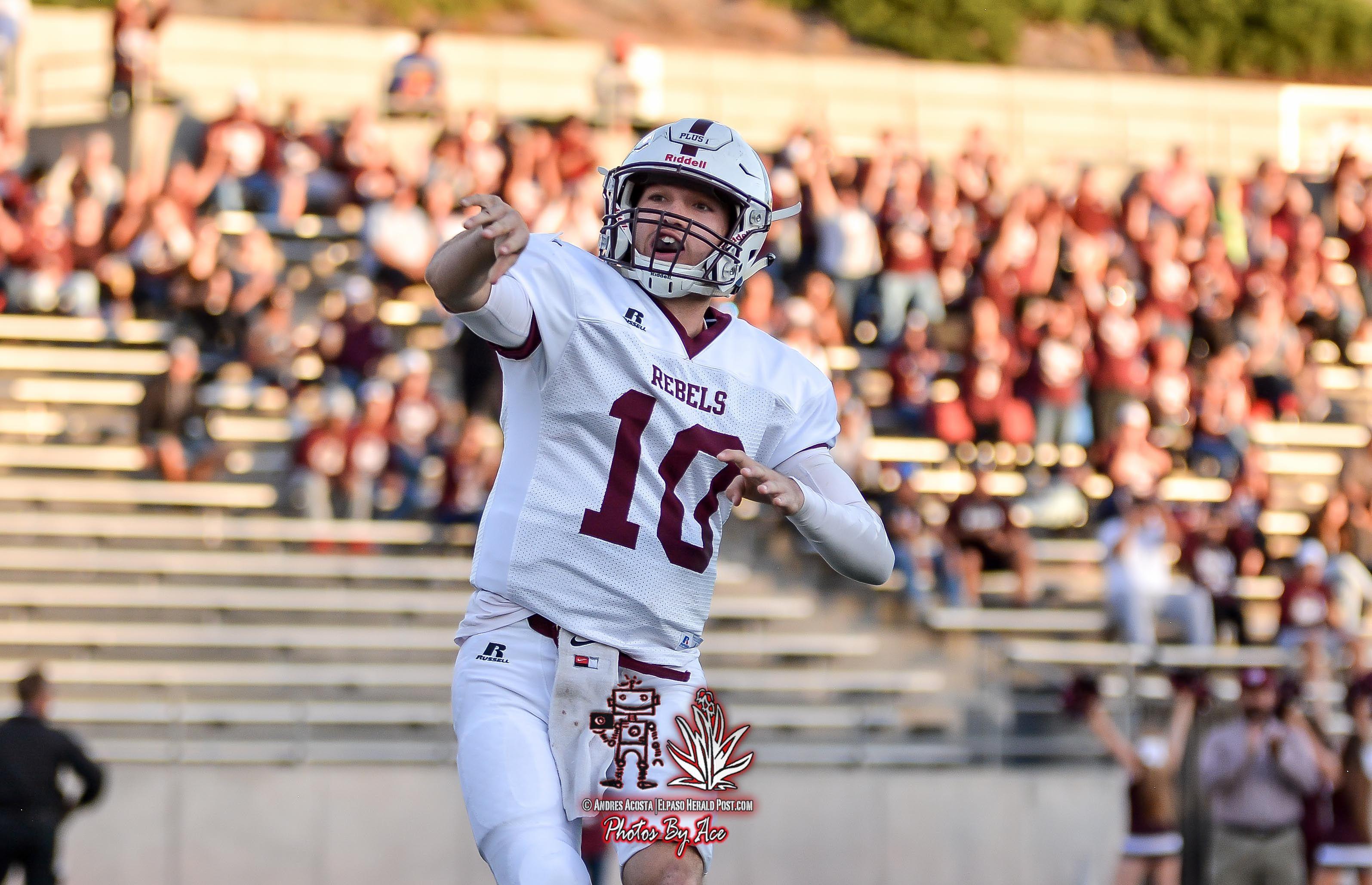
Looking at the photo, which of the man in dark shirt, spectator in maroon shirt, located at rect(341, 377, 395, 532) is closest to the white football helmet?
the man in dark shirt

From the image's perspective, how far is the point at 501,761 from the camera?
13.2ft

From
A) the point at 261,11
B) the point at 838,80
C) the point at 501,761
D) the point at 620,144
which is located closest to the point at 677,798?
the point at 501,761

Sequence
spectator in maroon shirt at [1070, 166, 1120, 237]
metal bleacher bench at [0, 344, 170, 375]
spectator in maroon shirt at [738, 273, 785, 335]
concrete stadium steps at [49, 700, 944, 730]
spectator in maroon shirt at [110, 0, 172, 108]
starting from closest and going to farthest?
concrete stadium steps at [49, 700, 944, 730], spectator in maroon shirt at [738, 273, 785, 335], metal bleacher bench at [0, 344, 170, 375], spectator in maroon shirt at [1070, 166, 1120, 237], spectator in maroon shirt at [110, 0, 172, 108]

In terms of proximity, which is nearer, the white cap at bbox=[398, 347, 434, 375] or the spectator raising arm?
the spectator raising arm

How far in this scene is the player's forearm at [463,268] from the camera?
3855mm

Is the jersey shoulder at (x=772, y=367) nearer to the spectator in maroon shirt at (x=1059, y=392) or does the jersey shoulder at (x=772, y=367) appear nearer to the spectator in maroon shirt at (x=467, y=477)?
the spectator in maroon shirt at (x=467, y=477)

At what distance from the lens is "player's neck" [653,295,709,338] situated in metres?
4.43

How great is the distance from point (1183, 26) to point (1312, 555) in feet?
71.2

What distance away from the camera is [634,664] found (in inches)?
168

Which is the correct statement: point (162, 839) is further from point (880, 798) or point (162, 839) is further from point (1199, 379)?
point (1199, 379)

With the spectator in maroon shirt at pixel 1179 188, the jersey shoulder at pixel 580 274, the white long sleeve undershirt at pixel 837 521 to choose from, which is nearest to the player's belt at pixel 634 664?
the white long sleeve undershirt at pixel 837 521

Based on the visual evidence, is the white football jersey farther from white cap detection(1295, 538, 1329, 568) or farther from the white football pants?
white cap detection(1295, 538, 1329, 568)

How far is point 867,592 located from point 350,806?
392cm

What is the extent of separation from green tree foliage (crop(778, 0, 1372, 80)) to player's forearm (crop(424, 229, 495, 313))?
1070 inches
